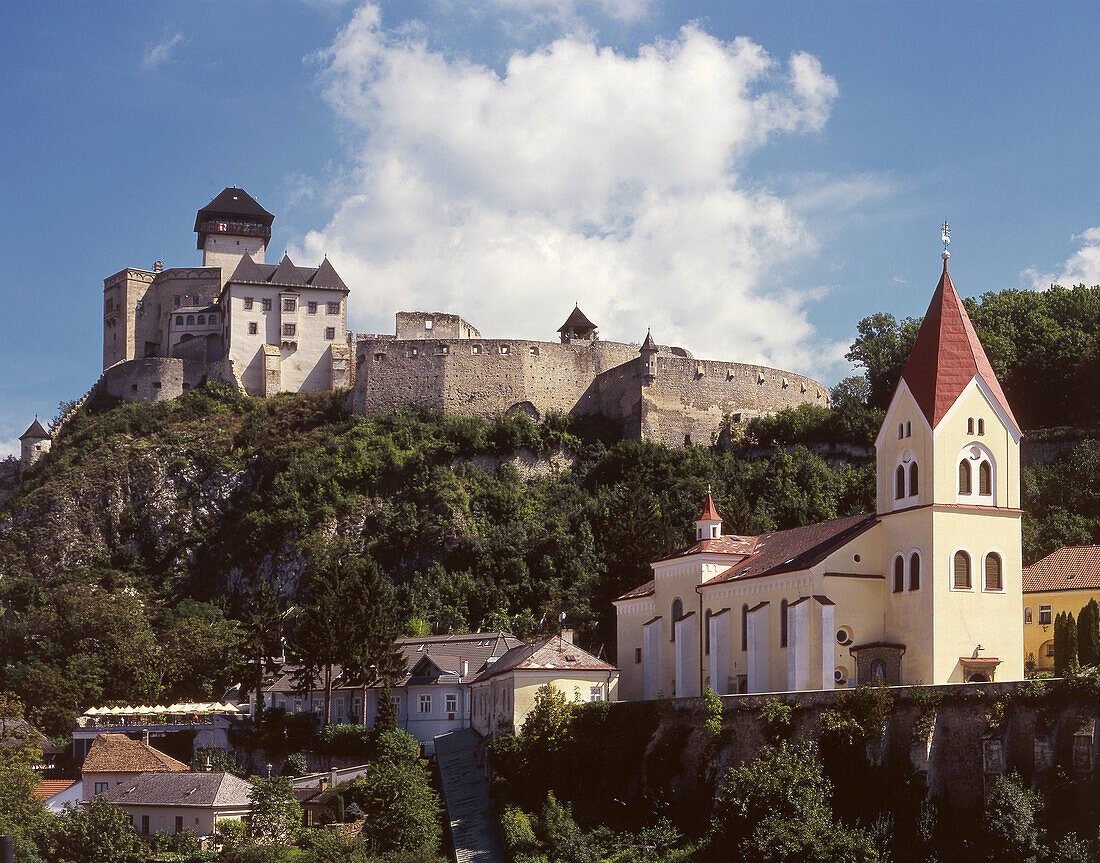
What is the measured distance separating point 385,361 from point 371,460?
8.88 meters

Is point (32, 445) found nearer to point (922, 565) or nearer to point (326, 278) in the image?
point (326, 278)

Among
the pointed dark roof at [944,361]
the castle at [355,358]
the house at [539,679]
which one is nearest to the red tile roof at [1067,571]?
the pointed dark roof at [944,361]

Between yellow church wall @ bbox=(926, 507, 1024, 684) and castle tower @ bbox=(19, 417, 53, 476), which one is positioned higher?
castle tower @ bbox=(19, 417, 53, 476)

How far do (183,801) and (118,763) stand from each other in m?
6.09

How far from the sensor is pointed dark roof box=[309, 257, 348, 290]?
339ft

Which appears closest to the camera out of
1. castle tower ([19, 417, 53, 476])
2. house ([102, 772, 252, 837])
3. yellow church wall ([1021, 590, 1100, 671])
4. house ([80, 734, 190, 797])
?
yellow church wall ([1021, 590, 1100, 671])

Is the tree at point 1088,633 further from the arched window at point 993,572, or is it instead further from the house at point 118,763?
the house at point 118,763

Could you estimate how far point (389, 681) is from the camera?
67.3 m

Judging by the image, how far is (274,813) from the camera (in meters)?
57.0

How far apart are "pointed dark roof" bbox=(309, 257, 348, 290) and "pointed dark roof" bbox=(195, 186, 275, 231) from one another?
36.8 ft

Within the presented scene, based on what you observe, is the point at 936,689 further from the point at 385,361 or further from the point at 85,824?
the point at 385,361

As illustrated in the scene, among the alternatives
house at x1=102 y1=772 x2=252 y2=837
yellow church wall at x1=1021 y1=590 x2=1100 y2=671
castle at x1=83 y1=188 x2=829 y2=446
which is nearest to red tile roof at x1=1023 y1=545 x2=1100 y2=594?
yellow church wall at x1=1021 y1=590 x2=1100 y2=671

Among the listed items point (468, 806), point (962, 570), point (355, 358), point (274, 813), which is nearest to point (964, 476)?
point (962, 570)

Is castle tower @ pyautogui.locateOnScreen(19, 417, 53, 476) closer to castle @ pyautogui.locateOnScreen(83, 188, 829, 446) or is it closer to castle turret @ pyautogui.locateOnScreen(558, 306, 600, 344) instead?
castle @ pyautogui.locateOnScreen(83, 188, 829, 446)
